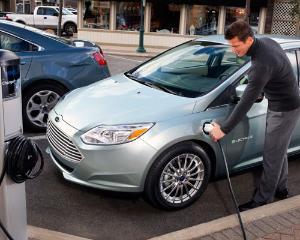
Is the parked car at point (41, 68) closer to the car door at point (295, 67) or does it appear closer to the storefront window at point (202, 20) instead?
the car door at point (295, 67)

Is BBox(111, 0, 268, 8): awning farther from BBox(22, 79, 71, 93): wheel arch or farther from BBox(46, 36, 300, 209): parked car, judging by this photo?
BBox(46, 36, 300, 209): parked car

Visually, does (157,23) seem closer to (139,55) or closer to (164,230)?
(139,55)

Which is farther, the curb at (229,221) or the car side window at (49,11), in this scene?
the car side window at (49,11)

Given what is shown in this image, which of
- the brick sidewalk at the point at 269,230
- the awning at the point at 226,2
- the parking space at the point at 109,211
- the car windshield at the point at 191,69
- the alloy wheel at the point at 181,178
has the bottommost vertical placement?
the parking space at the point at 109,211

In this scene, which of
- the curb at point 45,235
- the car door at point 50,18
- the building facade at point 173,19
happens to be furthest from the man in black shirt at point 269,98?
the car door at point 50,18

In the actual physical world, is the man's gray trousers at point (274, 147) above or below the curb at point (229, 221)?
above

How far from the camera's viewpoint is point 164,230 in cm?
387

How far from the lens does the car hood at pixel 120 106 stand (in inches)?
159

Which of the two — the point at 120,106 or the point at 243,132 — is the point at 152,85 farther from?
the point at 243,132

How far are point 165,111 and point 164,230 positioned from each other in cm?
100

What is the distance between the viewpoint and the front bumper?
3.85m

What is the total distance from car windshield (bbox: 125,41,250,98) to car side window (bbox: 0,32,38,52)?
1.64 m

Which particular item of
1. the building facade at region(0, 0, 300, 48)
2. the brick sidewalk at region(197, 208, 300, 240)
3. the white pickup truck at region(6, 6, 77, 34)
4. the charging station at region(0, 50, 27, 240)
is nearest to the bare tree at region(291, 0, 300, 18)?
the building facade at region(0, 0, 300, 48)

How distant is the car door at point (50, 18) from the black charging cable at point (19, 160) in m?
29.3
